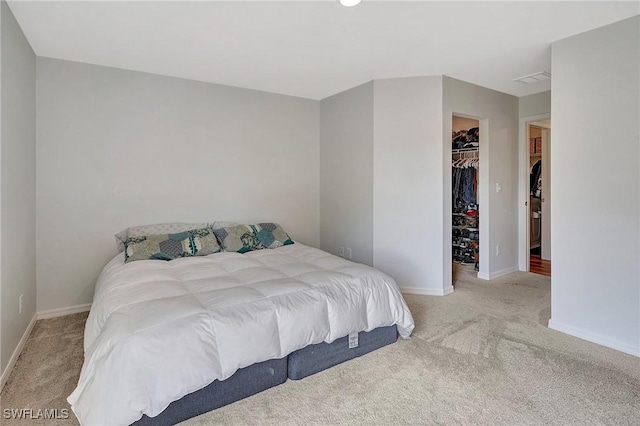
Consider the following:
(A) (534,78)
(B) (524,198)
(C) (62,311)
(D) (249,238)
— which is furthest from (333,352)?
(B) (524,198)

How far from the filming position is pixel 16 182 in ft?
7.83

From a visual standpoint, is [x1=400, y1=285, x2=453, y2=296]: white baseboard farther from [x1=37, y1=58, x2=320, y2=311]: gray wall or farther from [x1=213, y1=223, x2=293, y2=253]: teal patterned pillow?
[x1=37, y1=58, x2=320, y2=311]: gray wall

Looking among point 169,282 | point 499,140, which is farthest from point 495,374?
point 499,140

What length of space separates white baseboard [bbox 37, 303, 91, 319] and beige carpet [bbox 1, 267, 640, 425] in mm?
233

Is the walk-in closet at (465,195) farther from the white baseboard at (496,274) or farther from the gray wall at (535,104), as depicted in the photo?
the gray wall at (535,104)

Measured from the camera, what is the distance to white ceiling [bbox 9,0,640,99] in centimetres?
223

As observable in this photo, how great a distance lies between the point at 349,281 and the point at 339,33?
1896mm

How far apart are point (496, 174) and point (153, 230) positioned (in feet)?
A: 13.5

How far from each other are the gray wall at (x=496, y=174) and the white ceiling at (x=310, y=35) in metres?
0.45

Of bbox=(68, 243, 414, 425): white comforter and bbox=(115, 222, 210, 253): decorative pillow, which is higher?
bbox=(115, 222, 210, 253): decorative pillow

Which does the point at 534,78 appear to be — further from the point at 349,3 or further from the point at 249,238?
the point at 249,238

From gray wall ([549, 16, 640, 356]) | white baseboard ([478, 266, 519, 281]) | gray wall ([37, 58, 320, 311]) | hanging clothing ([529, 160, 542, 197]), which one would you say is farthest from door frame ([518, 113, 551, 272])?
gray wall ([37, 58, 320, 311])

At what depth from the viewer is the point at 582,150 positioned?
2594mm

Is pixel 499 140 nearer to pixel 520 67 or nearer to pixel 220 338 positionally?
pixel 520 67
